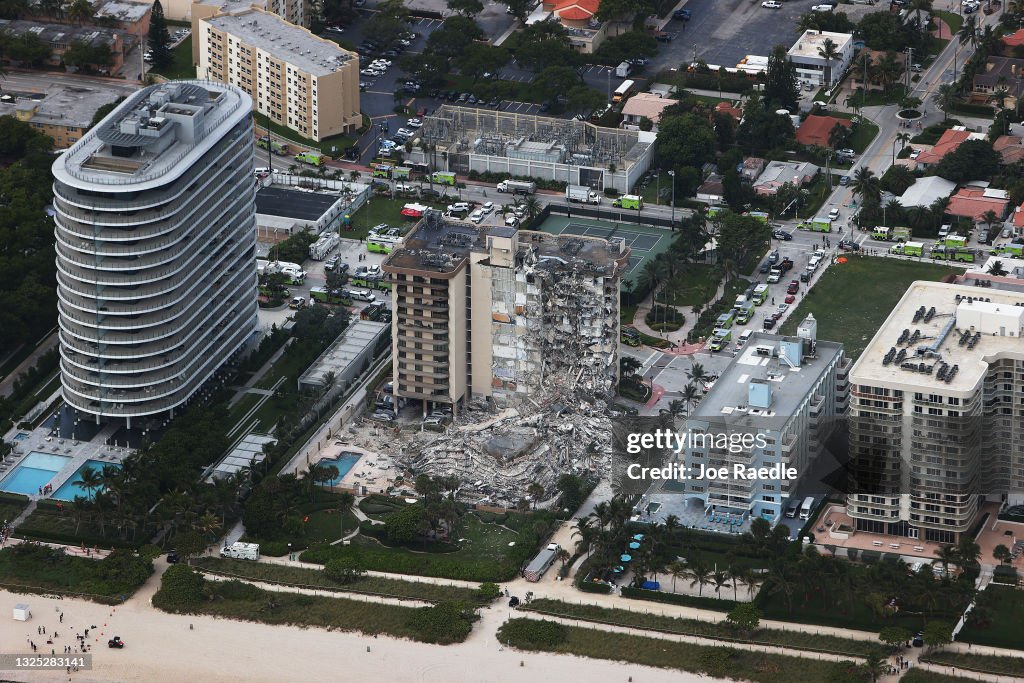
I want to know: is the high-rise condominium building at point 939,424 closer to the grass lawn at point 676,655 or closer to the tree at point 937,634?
the tree at point 937,634

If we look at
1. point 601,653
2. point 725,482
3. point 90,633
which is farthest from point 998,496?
point 90,633

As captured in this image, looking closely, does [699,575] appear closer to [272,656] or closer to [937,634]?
[937,634]

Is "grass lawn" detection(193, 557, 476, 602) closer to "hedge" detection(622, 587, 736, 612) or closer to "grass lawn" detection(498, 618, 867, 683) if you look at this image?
"grass lawn" detection(498, 618, 867, 683)

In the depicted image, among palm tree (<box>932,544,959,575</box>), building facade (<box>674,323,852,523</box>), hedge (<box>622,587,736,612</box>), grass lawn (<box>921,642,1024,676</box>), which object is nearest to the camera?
grass lawn (<box>921,642,1024,676</box>)

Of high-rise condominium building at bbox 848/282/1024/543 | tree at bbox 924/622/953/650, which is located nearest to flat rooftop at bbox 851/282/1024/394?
high-rise condominium building at bbox 848/282/1024/543

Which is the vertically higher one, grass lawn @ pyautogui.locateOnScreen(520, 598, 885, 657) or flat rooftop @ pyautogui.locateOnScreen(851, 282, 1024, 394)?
flat rooftop @ pyautogui.locateOnScreen(851, 282, 1024, 394)

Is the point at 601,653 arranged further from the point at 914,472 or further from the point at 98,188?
the point at 98,188
